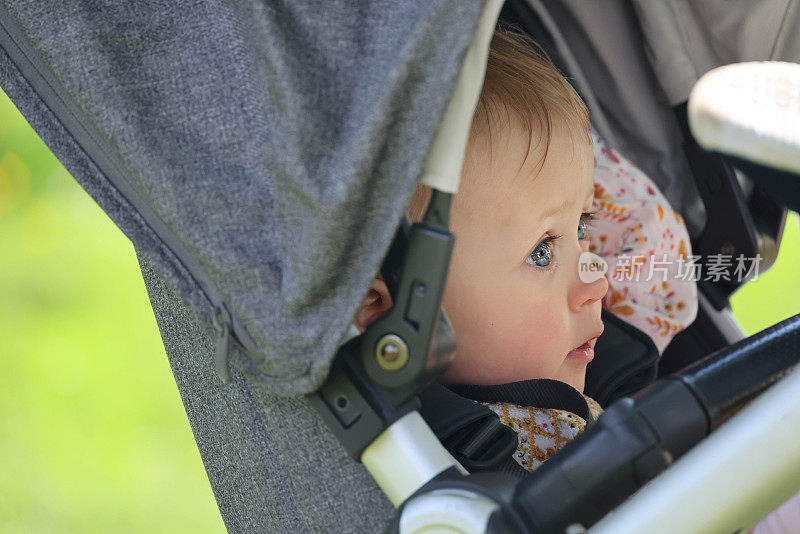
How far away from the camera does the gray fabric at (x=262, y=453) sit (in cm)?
75

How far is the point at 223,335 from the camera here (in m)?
0.72

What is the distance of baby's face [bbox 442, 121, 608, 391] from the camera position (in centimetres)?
96

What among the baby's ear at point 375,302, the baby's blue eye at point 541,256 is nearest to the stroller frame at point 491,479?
the baby's ear at point 375,302

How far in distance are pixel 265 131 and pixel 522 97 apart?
404 mm

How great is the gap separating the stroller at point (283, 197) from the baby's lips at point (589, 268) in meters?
0.35

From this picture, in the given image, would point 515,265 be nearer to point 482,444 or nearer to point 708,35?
point 482,444

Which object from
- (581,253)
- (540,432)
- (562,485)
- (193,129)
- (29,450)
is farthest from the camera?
(29,450)

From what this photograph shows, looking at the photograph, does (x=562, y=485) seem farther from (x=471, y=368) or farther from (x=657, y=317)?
(x=657, y=317)

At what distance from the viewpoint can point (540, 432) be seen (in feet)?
3.03

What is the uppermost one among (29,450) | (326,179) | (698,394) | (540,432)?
(326,179)

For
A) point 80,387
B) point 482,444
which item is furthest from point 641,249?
point 80,387

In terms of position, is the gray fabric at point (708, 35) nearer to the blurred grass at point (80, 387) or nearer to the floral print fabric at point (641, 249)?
the floral print fabric at point (641, 249)

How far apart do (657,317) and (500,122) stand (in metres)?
0.44

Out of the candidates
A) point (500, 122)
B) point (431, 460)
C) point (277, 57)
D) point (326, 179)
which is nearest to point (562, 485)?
point (431, 460)
